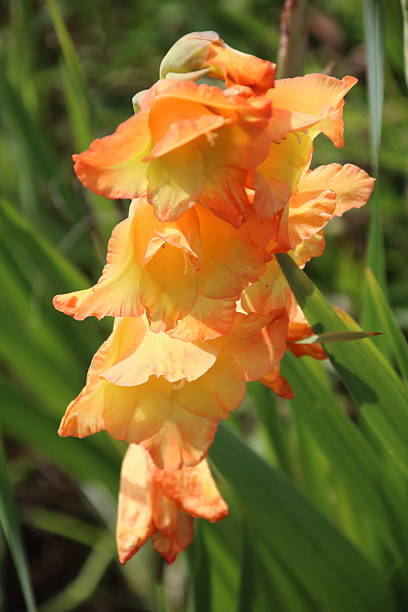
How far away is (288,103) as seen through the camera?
17.7 inches

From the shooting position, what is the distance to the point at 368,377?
1.81 feet

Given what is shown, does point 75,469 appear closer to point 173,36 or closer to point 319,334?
point 319,334

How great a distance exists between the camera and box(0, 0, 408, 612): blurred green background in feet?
3.15

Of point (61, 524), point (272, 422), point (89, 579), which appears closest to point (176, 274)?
point (272, 422)

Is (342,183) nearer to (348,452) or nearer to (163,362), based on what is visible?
(163,362)

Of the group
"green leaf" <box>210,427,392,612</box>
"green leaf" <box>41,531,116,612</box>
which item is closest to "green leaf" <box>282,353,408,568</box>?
"green leaf" <box>210,427,392,612</box>

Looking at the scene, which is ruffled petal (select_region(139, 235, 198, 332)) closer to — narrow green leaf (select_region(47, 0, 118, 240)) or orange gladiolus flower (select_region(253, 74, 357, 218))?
orange gladiolus flower (select_region(253, 74, 357, 218))

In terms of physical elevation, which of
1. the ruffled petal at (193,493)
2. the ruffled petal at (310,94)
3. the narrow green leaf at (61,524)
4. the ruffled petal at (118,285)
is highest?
the ruffled petal at (310,94)

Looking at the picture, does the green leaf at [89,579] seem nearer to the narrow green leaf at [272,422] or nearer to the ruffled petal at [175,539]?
the narrow green leaf at [272,422]

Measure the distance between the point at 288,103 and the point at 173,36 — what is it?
5.19 feet

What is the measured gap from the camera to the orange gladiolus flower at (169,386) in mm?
489

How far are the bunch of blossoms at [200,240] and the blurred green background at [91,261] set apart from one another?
0.24 metres

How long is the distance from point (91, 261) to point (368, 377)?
0.83 metres

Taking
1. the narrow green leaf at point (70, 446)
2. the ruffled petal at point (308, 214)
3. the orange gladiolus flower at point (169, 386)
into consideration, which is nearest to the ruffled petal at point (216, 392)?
the orange gladiolus flower at point (169, 386)
